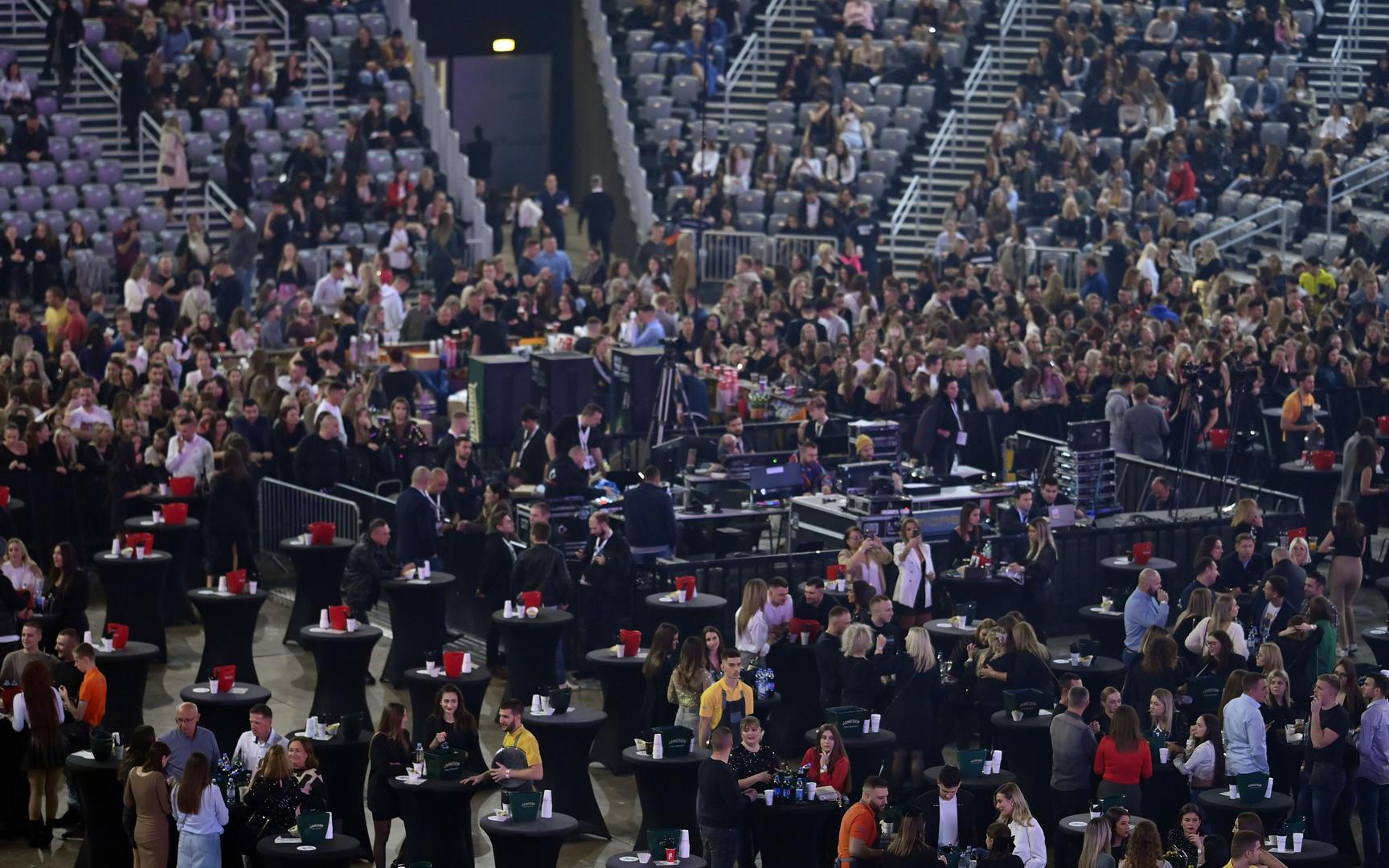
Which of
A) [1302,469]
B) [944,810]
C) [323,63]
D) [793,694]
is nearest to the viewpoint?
[944,810]

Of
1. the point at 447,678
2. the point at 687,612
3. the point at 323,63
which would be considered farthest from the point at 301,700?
the point at 323,63

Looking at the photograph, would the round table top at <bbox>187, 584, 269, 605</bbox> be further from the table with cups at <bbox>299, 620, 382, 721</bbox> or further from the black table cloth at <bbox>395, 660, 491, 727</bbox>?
the black table cloth at <bbox>395, 660, 491, 727</bbox>

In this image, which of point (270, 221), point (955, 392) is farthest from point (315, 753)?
point (270, 221)

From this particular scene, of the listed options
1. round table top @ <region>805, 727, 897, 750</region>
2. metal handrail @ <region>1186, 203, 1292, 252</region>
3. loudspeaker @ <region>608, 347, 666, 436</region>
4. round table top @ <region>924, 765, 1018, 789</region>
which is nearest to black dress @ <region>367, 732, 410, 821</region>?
round table top @ <region>805, 727, 897, 750</region>

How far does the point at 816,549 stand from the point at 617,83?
19.1m

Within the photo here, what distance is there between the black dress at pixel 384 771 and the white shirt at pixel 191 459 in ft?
23.2

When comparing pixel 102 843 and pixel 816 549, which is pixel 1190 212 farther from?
pixel 102 843

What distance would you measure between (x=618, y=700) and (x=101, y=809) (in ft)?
12.8

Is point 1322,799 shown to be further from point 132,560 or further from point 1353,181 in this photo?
point 1353,181

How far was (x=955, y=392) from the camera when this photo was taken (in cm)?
2422

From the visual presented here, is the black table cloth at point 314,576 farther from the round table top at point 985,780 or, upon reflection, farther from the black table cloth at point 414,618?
the round table top at point 985,780

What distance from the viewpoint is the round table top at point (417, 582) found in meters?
19.6

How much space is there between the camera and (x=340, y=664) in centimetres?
1864

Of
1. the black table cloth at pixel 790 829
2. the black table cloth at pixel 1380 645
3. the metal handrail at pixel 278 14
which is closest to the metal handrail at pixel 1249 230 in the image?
the metal handrail at pixel 278 14
